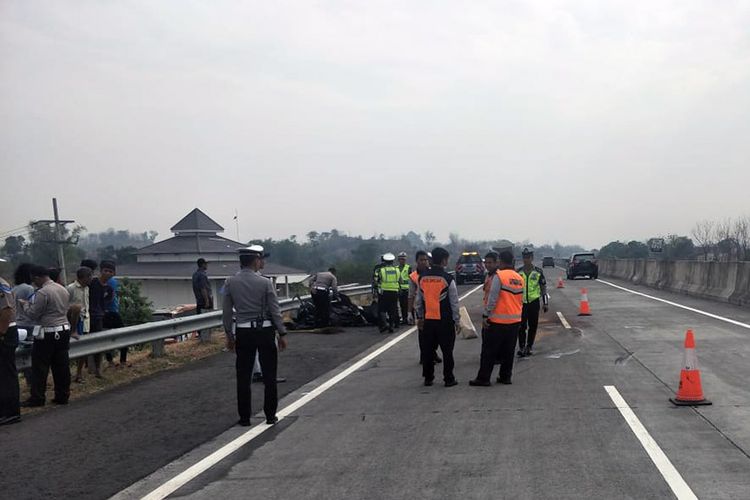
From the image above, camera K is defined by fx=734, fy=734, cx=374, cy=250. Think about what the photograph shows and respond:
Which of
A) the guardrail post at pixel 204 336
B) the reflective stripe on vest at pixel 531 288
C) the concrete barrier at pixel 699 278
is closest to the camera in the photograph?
the reflective stripe on vest at pixel 531 288

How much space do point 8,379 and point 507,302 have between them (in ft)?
20.7

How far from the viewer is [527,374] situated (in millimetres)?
10805

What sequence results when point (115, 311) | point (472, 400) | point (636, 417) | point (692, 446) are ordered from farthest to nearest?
point (115, 311) < point (472, 400) < point (636, 417) < point (692, 446)

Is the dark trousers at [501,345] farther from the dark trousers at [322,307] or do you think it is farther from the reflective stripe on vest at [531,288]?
the dark trousers at [322,307]

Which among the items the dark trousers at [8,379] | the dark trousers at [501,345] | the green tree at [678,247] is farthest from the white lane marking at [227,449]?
the green tree at [678,247]

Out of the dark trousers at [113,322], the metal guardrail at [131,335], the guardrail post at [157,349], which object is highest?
the dark trousers at [113,322]

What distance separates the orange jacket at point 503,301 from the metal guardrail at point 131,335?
18.3ft

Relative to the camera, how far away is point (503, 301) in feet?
33.3

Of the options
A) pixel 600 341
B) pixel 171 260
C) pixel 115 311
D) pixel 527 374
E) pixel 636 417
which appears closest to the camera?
pixel 636 417

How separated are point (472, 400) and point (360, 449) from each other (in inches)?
99.9

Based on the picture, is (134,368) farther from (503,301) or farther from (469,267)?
(469,267)

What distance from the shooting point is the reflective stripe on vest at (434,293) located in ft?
33.3

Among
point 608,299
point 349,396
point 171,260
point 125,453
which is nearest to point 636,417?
point 349,396

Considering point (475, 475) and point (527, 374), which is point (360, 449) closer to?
point (475, 475)
